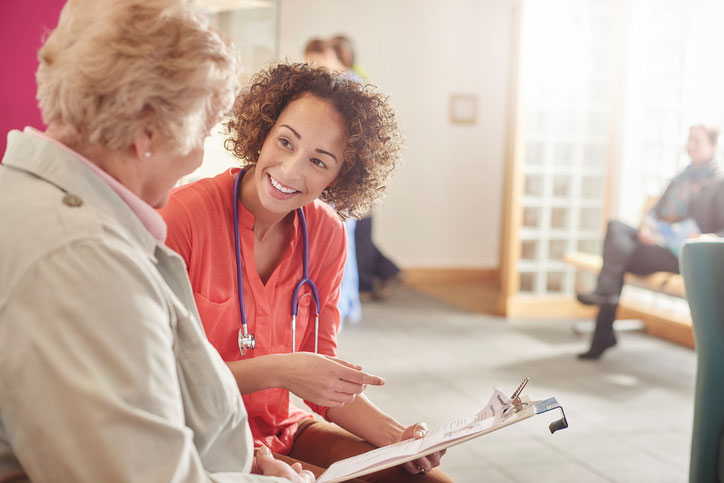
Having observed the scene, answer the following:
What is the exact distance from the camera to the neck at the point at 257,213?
141cm

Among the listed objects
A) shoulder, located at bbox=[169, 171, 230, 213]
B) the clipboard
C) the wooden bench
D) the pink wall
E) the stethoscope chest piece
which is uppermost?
the pink wall

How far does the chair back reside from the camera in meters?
1.74

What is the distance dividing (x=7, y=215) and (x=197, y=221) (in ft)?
1.73

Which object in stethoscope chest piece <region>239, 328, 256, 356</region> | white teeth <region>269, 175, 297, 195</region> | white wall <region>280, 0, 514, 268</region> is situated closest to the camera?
stethoscope chest piece <region>239, 328, 256, 356</region>

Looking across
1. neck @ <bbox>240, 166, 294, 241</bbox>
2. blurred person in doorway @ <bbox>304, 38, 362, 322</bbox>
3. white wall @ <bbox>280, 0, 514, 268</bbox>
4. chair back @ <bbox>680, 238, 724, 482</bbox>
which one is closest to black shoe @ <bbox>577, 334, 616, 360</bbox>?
blurred person in doorway @ <bbox>304, 38, 362, 322</bbox>

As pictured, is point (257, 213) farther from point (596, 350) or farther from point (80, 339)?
point (596, 350)

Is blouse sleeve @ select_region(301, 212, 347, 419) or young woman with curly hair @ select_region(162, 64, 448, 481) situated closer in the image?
young woman with curly hair @ select_region(162, 64, 448, 481)

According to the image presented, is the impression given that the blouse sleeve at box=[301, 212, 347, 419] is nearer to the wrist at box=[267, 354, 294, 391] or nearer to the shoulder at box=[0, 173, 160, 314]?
the wrist at box=[267, 354, 294, 391]

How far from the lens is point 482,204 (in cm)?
653

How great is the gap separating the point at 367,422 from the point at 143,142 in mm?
726

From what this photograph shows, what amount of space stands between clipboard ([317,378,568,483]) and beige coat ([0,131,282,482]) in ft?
1.10

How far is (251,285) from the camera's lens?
4.38 feet

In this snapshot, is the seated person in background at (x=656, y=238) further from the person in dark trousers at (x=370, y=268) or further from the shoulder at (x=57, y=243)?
the shoulder at (x=57, y=243)

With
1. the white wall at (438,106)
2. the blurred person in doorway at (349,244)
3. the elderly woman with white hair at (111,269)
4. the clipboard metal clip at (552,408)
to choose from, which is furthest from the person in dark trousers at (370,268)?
the elderly woman with white hair at (111,269)
